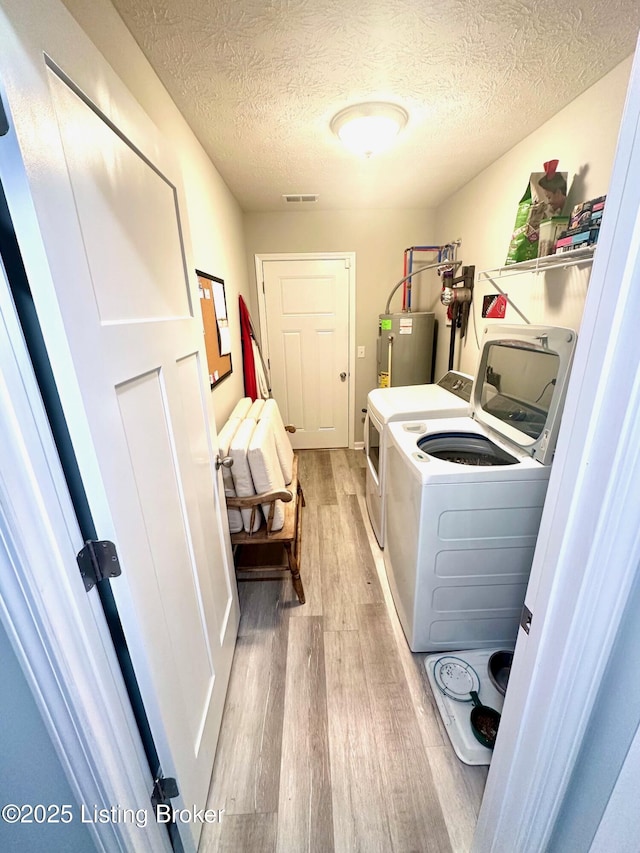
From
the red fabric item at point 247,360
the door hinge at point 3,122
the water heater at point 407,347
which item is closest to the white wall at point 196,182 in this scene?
the red fabric item at point 247,360

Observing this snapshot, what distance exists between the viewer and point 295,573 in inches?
72.4

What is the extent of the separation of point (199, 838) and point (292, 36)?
255cm

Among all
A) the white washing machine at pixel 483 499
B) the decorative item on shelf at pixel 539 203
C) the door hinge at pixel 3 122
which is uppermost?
the decorative item on shelf at pixel 539 203

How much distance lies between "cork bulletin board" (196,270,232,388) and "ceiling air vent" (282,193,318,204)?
115cm

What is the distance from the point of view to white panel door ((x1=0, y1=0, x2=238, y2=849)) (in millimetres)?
551

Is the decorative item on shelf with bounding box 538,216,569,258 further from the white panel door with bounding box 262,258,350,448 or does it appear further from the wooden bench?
the white panel door with bounding box 262,258,350,448

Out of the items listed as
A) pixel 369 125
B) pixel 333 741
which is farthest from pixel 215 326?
pixel 333 741

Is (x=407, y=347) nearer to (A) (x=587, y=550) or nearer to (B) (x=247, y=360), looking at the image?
(B) (x=247, y=360)

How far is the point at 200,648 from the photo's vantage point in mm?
1157

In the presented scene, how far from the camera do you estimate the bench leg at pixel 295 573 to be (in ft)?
5.91

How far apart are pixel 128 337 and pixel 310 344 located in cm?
286

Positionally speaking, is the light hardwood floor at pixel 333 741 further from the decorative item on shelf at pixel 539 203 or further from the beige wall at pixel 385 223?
the decorative item on shelf at pixel 539 203

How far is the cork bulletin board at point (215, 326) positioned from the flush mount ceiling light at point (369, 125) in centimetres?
98

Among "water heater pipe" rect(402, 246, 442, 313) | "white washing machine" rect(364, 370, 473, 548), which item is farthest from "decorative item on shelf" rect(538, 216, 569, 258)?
"water heater pipe" rect(402, 246, 442, 313)
